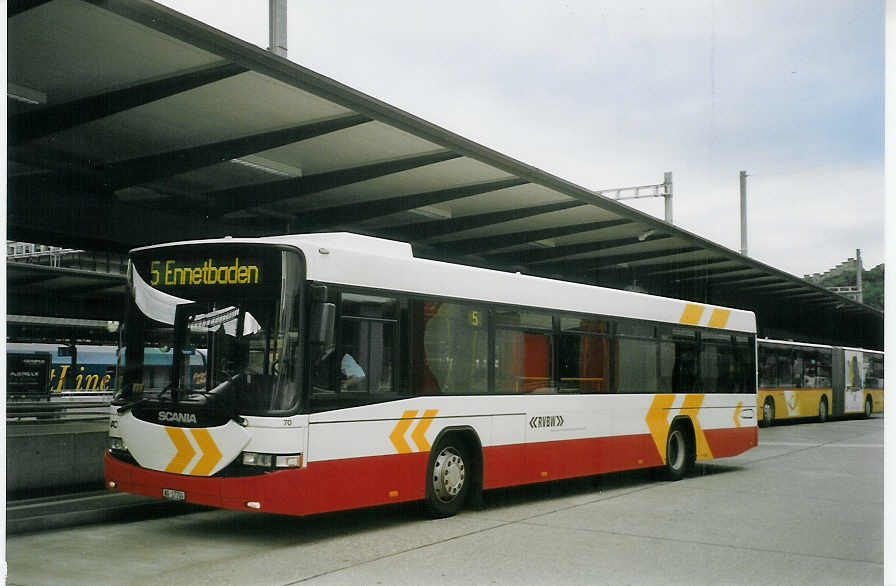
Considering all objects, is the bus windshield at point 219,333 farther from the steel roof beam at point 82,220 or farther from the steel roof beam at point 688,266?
the steel roof beam at point 688,266

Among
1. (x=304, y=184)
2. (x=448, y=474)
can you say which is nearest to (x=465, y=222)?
(x=304, y=184)

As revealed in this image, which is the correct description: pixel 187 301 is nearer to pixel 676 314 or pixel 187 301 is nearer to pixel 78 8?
pixel 78 8

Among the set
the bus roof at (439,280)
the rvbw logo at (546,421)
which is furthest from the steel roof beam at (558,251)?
the rvbw logo at (546,421)

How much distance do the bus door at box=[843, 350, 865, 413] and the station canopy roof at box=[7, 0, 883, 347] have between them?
53.7 feet

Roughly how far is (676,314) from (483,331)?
198 inches

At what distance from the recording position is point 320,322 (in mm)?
8570

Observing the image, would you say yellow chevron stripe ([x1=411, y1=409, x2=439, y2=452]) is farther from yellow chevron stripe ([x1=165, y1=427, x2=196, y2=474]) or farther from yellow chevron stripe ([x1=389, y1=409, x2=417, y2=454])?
yellow chevron stripe ([x1=165, y1=427, x2=196, y2=474])

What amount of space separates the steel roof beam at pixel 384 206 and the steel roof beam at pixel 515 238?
3773 millimetres

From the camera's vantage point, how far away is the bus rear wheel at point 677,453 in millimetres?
14367

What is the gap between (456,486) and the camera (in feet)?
34.0

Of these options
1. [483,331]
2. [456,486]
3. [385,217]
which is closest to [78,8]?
[483,331]

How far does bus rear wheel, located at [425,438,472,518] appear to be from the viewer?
32.9 ft

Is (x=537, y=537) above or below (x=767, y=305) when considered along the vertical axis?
below

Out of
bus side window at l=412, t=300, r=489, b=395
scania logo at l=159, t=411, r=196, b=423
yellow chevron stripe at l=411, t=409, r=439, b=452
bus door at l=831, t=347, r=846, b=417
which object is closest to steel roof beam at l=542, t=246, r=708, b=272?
bus side window at l=412, t=300, r=489, b=395
